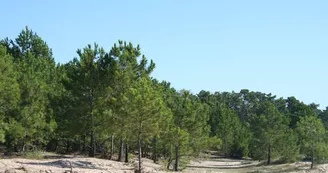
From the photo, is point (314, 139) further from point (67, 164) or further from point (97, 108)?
point (67, 164)

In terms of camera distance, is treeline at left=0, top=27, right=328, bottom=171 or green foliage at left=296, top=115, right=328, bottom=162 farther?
green foliage at left=296, top=115, right=328, bottom=162

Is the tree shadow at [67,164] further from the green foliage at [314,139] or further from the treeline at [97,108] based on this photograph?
the green foliage at [314,139]

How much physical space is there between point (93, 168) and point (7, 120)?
34.8 ft

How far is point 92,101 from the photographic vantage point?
36.7 m

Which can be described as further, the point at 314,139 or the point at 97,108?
the point at 314,139

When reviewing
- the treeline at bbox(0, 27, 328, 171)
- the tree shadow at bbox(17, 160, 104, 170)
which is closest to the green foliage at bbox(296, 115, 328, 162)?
the treeline at bbox(0, 27, 328, 171)

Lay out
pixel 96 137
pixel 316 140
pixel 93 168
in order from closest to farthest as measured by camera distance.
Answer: pixel 93 168 < pixel 96 137 < pixel 316 140

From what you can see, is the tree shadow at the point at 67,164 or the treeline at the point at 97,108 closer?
the tree shadow at the point at 67,164

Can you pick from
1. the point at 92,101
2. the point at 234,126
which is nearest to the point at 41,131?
the point at 92,101

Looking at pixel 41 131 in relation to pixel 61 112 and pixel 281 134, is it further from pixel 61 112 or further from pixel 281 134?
pixel 281 134

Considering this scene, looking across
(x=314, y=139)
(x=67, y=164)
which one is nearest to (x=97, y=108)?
(x=67, y=164)

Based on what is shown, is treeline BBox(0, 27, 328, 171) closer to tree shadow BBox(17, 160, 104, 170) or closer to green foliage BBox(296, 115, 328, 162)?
green foliage BBox(296, 115, 328, 162)

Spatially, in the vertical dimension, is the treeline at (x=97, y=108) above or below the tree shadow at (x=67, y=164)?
above

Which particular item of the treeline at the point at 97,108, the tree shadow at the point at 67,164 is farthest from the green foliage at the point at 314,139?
the tree shadow at the point at 67,164
